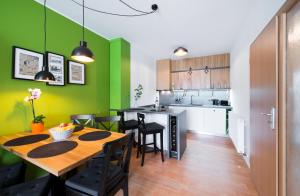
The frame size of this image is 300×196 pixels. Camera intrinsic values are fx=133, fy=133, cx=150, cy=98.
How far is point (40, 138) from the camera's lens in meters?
1.51

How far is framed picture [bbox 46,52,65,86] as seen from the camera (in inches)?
81.0

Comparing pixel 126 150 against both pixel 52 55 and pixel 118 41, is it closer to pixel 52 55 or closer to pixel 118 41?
pixel 52 55

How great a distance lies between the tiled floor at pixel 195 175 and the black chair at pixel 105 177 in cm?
57

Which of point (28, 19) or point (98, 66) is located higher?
point (28, 19)

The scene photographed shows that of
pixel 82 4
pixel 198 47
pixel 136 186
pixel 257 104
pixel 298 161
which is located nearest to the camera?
pixel 298 161

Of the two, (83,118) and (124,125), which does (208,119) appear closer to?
(124,125)

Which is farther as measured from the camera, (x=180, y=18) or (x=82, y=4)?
(x=180, y=18)

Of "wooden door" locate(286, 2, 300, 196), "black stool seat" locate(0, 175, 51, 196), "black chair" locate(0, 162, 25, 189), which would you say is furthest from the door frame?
"black chair" locate(0, 162, 25, 189)

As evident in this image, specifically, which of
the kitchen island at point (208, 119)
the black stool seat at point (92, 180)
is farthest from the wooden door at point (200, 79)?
the black stool seat at point (92, 180)

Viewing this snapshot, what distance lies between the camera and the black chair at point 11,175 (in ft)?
4.06

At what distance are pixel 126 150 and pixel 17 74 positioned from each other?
171 centimetres

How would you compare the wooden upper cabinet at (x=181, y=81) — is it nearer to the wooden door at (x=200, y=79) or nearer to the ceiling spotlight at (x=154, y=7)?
the wooden door at (x=200, y=79)

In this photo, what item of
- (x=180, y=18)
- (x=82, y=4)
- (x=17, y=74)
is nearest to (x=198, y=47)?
(x=180, y=18)

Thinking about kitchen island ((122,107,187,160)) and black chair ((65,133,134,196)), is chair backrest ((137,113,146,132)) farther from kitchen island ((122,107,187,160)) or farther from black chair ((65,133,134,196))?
black chair ((65,133,134,196))
